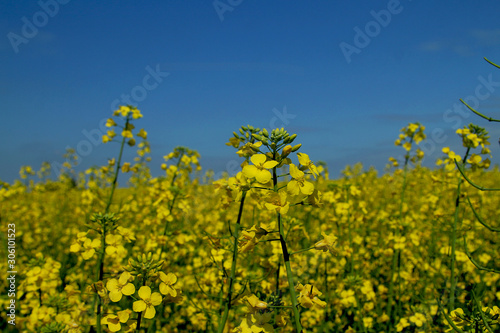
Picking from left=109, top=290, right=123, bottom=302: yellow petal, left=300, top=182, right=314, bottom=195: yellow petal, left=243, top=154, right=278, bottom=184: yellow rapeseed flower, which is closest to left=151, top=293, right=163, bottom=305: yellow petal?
left=109, top=290, right=123, bottom=302: yellow petal

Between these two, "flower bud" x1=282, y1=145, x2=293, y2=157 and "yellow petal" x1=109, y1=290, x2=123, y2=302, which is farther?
"yellow petal" x1=109, y1=290, x2=123, y2=302

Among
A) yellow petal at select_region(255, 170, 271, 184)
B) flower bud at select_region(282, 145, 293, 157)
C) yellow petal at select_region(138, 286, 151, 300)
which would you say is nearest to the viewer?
yellow petal at select_region(255, 170, 271, 184)

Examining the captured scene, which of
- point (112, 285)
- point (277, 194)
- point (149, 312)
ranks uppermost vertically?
point (277, 194)

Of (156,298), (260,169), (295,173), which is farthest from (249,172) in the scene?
(156,298)

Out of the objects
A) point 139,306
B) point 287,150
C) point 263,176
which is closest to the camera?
point 263,176

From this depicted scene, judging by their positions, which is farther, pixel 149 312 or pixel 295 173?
pixel 149 312

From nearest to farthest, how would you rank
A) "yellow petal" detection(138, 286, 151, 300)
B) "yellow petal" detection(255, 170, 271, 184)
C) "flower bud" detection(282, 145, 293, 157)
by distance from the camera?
1. "yellow petal" detection(255, 170, 271, 184)
2. "flower bud" detection(282, 145, 293, 157)
3. "yellow petal" detection(138, 286, 151, 300)

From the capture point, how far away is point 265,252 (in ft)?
10.4

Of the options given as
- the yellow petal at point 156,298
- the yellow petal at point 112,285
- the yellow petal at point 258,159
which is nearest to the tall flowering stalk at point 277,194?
the yellow petal at point 258,159

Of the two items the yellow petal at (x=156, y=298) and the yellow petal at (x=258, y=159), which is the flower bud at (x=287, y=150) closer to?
the yellow petal at (x=258, y=159)

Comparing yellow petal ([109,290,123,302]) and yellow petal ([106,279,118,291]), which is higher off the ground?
yellow petal ([106,279,118,291])

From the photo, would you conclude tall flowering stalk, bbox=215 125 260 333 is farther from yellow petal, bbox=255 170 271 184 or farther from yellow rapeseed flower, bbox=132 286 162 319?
yellow rapeseed flower, bbox=132 286 162 319

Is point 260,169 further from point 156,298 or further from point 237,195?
point 156,298

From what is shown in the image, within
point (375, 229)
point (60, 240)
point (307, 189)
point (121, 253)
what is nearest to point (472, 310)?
point (307, 189)
